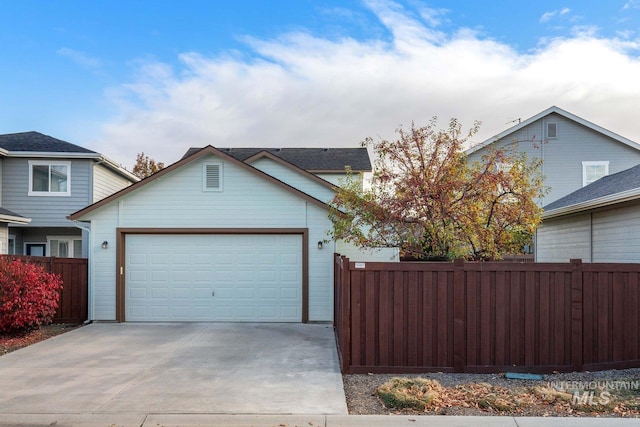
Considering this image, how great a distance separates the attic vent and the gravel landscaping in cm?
→ 696

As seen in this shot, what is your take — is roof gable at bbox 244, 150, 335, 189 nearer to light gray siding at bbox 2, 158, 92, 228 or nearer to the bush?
light gray siding at bbox 2, 158, 92, 228

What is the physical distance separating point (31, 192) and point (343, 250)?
12.2 m

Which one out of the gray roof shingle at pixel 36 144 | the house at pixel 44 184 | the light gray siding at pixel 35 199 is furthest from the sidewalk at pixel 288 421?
the gray roof shingle at pixel 36 144

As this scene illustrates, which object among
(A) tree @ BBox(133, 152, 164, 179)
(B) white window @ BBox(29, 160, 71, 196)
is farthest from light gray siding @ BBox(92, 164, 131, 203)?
(A) tree @ BBox(133, 152, 164, 179)

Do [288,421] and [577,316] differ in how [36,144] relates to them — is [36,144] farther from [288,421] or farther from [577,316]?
[577,316]

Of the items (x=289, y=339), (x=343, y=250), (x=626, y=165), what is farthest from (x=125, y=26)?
(x=626, y=165)

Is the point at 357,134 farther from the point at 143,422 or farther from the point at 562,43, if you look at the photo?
the point at 143,422

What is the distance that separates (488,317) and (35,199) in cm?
1720

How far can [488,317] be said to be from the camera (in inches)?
290

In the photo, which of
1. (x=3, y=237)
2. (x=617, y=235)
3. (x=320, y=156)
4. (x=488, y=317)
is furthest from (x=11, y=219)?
(x=617, y=235)

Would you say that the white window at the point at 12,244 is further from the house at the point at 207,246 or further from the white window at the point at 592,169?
the white window at the point at 592,169

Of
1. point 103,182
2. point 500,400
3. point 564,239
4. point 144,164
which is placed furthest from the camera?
point 144,164

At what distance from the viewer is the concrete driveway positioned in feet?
19.0

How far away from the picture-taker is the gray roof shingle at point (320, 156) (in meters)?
20.6
